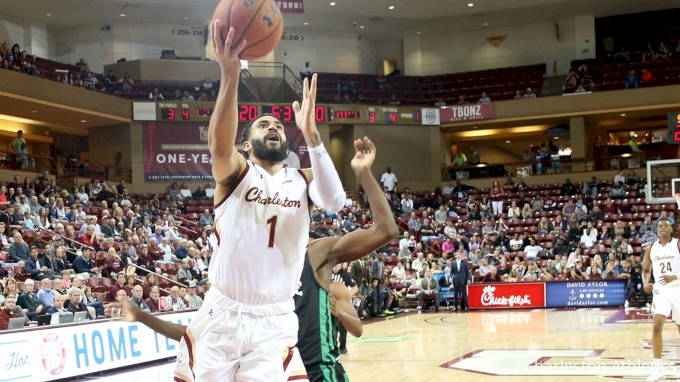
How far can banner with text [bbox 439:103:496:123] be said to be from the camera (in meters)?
29.9

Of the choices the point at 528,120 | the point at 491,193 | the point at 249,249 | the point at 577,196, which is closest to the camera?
the point at 249,249

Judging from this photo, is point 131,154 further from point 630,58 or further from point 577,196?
point 630,58

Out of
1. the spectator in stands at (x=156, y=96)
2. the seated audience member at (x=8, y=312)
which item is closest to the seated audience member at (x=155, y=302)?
the seated audience member at (x=8, y=312)

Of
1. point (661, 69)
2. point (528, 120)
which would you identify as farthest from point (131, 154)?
point (661, 69)

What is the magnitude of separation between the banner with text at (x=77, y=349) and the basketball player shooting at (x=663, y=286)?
247 inches

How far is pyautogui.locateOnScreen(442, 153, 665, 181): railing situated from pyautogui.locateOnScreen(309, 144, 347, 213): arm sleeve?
25858 millimetres

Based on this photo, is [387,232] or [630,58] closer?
[387,232]

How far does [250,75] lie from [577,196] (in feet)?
37.9

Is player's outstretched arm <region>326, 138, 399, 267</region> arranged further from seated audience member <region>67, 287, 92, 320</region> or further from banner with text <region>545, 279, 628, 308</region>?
banner with text <region>545, 279, 628, 308</region>

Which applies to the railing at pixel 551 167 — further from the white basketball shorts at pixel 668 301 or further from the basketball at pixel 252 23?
the basketball at pixel 252 23

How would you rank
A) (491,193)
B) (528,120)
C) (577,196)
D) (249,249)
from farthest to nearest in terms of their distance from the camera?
(528,120) → (491,193) → (577,196) → (249,249)

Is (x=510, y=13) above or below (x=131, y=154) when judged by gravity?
above

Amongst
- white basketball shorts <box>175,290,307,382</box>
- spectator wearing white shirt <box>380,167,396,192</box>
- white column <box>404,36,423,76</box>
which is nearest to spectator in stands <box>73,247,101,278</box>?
white basketball shorts <box>175,290,307,382</box>

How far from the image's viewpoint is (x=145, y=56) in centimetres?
3100
